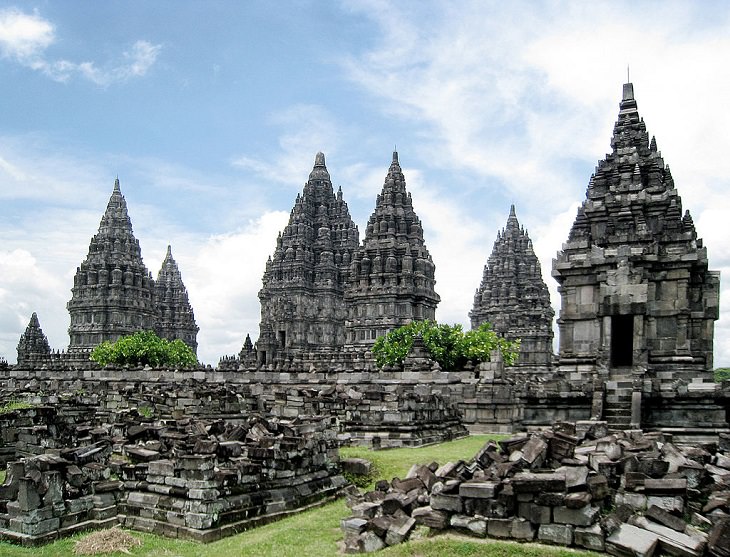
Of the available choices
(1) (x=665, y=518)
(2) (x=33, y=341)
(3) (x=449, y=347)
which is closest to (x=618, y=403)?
(1) (x=665, y=518)

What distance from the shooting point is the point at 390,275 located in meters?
54.2

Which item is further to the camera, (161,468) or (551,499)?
(161,468)

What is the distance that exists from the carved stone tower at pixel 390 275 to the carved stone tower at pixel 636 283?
103 ft

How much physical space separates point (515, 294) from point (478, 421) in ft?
143

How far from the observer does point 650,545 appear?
716 cm

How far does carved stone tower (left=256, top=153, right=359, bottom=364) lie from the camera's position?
61.4m

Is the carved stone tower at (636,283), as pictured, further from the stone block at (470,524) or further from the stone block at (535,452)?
the stone block at (470,524)

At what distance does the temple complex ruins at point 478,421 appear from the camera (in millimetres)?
8578

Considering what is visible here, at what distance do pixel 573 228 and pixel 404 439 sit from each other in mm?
9616

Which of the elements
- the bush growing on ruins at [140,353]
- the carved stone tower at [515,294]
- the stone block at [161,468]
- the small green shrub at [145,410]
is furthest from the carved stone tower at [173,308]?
the stone block at [161,468]

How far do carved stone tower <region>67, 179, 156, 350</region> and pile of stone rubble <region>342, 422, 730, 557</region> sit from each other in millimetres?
64937

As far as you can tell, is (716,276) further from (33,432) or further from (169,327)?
(169,327)

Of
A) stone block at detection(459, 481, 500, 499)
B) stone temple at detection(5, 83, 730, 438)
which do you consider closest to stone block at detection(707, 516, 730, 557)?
stone block at detection(459, 481, 500, 499)

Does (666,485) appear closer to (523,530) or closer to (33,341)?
(523,530)
